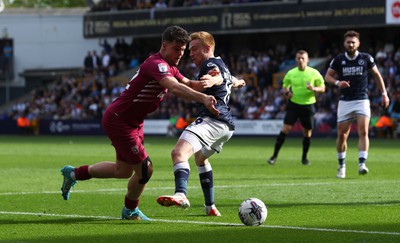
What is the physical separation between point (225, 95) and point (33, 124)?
38495 mm

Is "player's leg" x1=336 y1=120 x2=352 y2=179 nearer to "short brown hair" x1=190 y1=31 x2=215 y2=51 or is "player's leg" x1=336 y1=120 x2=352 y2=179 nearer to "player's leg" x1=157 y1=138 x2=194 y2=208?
"short brown hair" x1=190 y1=31 x2=215 y2=51

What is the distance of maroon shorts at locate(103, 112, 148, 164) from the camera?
10.8 meters

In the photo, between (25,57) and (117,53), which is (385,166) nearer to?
(117,53)

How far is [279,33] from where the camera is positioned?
4962 cm

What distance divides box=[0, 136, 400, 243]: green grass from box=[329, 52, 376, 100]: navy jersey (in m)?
1.50

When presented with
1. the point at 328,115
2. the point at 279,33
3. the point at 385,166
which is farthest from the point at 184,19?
the point at 385,166

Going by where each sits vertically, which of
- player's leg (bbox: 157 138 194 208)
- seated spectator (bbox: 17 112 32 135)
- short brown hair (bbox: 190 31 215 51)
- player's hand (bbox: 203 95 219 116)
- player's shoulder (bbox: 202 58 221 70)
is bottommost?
seated spectator (bbox: 17 112 32 135)

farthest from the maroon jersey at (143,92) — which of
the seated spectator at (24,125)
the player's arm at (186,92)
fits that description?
the seated spectator at (24,125)

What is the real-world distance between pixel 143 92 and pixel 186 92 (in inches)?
29.0

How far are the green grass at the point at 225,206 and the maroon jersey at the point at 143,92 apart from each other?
1213 mm

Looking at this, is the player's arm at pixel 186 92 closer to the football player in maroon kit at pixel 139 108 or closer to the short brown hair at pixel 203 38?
the football player in maroon kit at pixel 139 108

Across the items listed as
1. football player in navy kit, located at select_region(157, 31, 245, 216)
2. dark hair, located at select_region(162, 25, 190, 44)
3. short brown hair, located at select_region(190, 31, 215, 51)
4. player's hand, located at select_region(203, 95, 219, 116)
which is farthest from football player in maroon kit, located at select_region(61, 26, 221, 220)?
short brown hair, located at select_region(190, 31, 215, 51)

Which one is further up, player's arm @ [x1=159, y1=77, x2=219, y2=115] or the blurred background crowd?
player's arm @ [x1=159, y1=77, x2=219, y2=115]

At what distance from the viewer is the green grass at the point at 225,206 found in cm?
947
